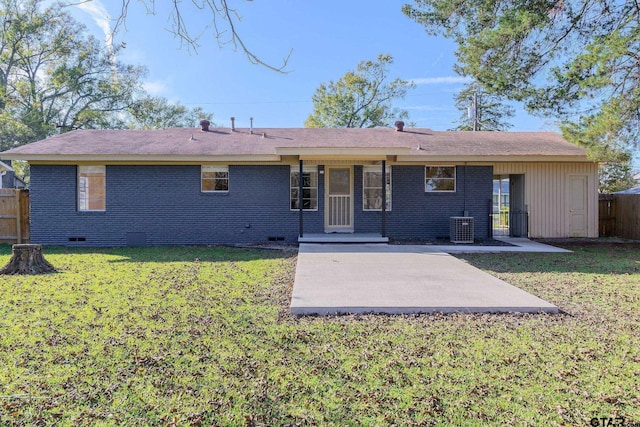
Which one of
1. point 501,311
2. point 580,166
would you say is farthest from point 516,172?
point 501,311

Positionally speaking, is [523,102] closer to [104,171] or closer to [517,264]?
[517,264]

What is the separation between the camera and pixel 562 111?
9.93 m

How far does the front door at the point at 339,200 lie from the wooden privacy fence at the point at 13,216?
9762 millimetres

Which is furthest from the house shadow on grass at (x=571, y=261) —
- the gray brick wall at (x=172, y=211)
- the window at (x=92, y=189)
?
the window at (x=92, y=189)

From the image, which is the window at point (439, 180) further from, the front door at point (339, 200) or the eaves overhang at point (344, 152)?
the front door at point (339, 200)

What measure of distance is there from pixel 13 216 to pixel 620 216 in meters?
20.8

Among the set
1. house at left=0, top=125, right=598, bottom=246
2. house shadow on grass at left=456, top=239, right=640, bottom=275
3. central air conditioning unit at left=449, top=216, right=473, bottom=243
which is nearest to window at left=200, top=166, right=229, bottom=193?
house at left=0, top=125, right=598, bottom=246

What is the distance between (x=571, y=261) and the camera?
343 inches

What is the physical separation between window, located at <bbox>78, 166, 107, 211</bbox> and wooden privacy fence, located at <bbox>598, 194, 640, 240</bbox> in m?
17.3

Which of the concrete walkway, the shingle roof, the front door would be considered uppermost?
the shingle roof

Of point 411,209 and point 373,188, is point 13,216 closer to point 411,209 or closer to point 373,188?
point 373,188

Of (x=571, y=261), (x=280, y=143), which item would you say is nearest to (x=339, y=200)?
(x=280, y=143)

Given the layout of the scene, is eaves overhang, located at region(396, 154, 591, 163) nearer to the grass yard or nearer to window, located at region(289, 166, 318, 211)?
window, located at region(289, 166, 318, 211)

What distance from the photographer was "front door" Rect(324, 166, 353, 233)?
12602 millimetres
